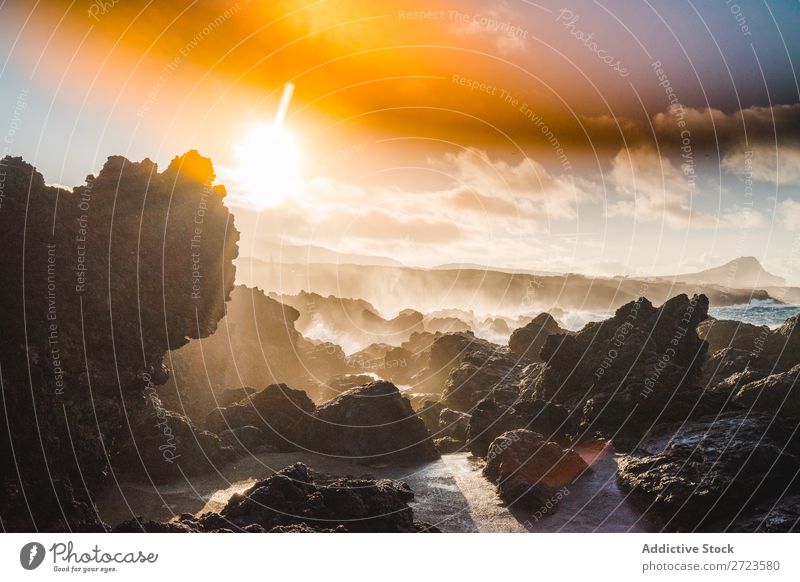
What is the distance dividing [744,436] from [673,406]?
5901mm

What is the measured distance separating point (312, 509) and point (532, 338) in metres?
37.7

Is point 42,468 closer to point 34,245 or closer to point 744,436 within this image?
point 34,245

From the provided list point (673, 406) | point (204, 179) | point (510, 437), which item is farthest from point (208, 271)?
point (673, 406)

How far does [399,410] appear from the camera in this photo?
32500 mm

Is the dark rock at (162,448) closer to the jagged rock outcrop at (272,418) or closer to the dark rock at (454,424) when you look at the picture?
the jagged rock outcrop at (272,418)

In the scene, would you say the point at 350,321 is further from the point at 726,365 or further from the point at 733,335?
the point at 726,365

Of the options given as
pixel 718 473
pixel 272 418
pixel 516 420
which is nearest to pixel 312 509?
pixel 272 418

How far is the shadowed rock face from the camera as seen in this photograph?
16250 mm

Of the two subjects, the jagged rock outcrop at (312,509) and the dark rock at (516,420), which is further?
the dark rock at (516,420)

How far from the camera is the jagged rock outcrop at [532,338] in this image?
48.8 m

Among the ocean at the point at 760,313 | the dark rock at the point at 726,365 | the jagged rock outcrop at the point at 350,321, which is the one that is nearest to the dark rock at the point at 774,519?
the dark rock at the point at 726,365

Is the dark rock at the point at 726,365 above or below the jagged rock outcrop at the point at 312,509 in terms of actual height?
above

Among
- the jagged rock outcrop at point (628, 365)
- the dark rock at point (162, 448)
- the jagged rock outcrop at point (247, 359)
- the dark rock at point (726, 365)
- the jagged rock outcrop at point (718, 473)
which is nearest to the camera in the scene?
the jagged rock outcrop at point (718, 473)

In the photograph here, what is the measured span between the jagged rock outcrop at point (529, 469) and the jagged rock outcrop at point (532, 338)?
24067 mm
